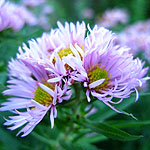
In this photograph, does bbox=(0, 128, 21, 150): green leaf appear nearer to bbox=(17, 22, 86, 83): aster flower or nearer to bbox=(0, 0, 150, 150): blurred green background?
bbox=(0, 0, 150, 150): blurred green background

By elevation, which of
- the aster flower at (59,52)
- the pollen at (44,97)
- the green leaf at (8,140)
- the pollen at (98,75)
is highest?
the aster flower at (59,52)

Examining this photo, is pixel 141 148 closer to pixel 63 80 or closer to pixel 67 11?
pixel 63 80

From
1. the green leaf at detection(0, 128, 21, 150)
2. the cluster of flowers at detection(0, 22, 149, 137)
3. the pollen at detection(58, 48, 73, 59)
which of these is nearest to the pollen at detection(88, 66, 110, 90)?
the cluster of flowers at detection(0, 22, 149, 137)

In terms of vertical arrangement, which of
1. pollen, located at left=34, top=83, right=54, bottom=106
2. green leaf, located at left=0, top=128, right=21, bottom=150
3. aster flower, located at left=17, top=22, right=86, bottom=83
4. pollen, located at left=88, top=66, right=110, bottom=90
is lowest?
green leaf, located at left=0, top=128, right=21, bottom=150

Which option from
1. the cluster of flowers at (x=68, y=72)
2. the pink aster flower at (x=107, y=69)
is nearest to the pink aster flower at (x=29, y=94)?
the cluster of flowers at (x=68, y=72)

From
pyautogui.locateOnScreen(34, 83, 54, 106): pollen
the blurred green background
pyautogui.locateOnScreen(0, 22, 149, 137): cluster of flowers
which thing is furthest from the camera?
the blurred green background

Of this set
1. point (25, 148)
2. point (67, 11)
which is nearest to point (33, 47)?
point (25, 148)

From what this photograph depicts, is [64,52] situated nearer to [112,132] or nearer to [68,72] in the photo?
[68,72]

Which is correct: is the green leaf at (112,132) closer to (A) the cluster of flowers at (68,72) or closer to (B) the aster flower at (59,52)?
(A) the cluster of flowers at (68,72)
